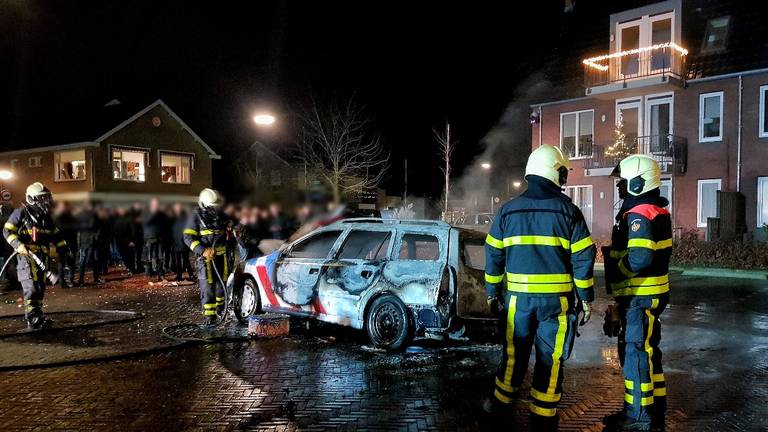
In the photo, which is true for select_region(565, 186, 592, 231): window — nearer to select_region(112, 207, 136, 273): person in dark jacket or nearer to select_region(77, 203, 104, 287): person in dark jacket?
select_region(112, 207, 136, 273): person in dark jacket

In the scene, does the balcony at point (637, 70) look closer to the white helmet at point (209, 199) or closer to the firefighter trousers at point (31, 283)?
the white helmet at point (209, 199)

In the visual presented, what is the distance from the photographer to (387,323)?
7.35 m

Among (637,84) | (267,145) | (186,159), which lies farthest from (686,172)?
(267,145)

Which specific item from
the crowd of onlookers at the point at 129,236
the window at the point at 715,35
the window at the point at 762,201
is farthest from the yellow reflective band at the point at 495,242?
the window at the point at 715,35

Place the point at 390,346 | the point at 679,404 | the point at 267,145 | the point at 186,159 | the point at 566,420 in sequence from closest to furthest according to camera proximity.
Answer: the point at 566,420, the point at 679,404, the point at 390,346, the point at 186,159, the point at 267,145

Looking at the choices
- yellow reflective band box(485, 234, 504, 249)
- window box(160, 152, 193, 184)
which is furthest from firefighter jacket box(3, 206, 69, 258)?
window box(160, 152, 193, 184)

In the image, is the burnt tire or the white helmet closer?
the burnt tire

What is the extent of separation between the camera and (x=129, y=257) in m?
16.0

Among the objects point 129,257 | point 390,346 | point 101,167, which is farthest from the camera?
point 101,167

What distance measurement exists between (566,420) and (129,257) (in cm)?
1395

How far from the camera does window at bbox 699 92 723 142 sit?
21.0 metres

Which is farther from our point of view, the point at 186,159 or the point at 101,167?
the point at 186,159

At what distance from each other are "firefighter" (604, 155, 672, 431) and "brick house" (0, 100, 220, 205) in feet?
86.8

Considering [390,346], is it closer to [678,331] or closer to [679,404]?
[679,404]
